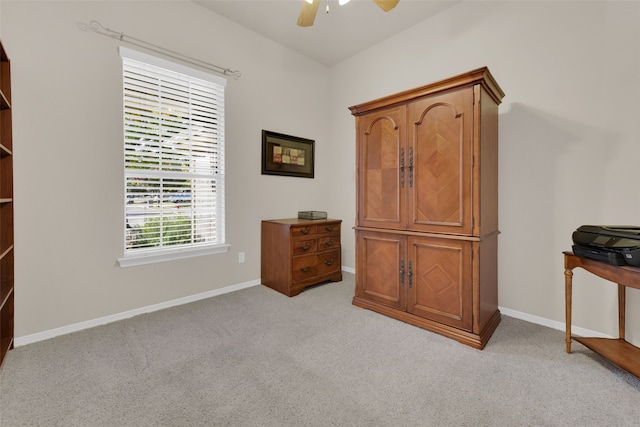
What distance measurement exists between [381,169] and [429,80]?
1.33 meters

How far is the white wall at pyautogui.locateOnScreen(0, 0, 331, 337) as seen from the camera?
2.03 m

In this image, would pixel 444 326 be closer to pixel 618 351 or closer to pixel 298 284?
pixel 618 351

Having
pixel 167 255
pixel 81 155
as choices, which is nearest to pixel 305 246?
pixel 167 255

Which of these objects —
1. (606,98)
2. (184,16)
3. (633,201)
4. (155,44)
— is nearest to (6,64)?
(155,44)

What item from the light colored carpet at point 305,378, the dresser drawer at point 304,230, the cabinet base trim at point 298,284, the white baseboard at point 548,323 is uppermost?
the dresser drawer at point 304,230

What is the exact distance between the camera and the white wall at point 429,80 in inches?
79.6

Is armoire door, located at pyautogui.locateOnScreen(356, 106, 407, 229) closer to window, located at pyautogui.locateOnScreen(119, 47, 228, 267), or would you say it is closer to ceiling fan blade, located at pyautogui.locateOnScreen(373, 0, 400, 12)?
ceiling fan blade, located at pyautogui.locateOnScreen(373, 0, 400, 12)

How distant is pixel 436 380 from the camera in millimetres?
1634

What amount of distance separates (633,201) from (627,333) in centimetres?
94

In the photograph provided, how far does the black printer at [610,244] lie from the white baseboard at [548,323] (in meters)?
0.84

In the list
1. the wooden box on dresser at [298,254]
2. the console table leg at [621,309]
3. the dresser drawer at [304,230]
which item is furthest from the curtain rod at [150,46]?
the console table leg at [621,309]

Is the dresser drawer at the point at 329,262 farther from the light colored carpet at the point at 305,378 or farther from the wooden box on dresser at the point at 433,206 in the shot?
the light colored carpet at the point at 305,378

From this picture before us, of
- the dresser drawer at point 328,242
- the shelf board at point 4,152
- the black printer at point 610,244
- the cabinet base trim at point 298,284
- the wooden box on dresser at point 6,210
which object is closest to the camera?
the black printer at point 610,244

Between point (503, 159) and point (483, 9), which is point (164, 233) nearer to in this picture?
point (503, 159)
